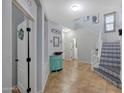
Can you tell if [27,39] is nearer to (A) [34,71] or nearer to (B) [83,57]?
(A) [34,71]

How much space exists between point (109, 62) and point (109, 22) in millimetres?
3664

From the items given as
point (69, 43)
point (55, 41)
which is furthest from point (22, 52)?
point (69, 43)

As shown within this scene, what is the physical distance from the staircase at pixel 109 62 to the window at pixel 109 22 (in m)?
1.97

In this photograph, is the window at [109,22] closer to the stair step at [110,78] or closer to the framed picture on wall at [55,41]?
the stair step at [110,78]

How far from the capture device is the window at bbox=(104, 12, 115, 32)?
27.7ft

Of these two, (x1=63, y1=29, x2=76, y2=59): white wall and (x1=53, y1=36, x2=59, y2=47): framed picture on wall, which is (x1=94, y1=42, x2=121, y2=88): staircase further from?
(x1=63, y1=29, x2=76, y2=59): white wall

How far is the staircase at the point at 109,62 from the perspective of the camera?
17.6ft

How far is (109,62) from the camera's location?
20.5 feet

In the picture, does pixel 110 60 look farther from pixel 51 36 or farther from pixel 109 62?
pixel 51 36

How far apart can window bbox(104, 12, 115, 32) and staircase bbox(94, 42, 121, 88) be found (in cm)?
197

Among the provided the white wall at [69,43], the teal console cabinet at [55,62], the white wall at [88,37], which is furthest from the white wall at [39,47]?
the white wall at [69,43]

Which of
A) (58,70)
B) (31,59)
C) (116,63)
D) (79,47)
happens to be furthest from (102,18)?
(31,59)

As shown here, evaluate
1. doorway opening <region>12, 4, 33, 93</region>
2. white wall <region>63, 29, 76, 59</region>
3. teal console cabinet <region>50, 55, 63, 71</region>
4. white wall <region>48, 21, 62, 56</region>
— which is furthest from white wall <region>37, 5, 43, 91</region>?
white wall <region>63, 29, 76, 59</region>

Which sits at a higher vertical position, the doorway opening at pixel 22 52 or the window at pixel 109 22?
the window at pixel 109 22
